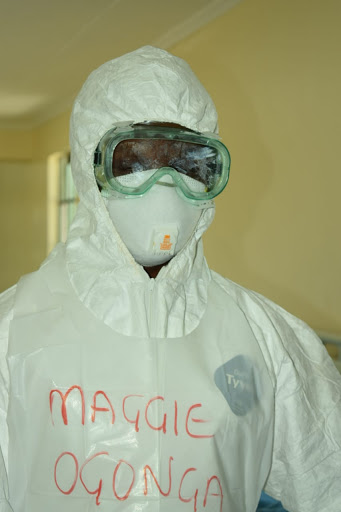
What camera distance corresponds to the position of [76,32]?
392 centimetres

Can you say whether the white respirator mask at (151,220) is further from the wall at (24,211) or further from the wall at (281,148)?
the wall at (24,211)

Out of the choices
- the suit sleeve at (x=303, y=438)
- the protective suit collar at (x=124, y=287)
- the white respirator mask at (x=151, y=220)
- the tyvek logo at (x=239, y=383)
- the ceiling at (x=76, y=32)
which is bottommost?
the suit sleeve at (x=303, y=438)

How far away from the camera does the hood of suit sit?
1.06 m

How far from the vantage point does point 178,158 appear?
109cm

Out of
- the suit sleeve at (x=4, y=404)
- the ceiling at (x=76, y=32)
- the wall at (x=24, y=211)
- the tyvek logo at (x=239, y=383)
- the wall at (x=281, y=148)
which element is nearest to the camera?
the suit sleeve at (x=4, y=404)

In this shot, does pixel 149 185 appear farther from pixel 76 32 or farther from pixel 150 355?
pixel 76 32

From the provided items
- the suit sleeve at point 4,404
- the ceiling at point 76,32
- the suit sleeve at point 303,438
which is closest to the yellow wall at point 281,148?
the ceiling at point 76,32

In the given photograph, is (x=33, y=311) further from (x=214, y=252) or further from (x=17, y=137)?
(x=17, y=137)

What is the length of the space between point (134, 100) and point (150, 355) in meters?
0.39

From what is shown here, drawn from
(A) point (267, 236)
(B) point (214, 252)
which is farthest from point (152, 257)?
(B) point (214, 252)

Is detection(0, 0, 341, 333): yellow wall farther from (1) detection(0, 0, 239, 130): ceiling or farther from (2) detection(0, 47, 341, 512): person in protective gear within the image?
(2) detection(0, 47, 341, 512): person in protective gear

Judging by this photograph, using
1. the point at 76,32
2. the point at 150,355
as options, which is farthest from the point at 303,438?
the point at 76,32

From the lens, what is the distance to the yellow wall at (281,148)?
97.8 inches

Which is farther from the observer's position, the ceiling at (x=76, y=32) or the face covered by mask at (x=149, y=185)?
the ceiling at (x=76, y=32)
